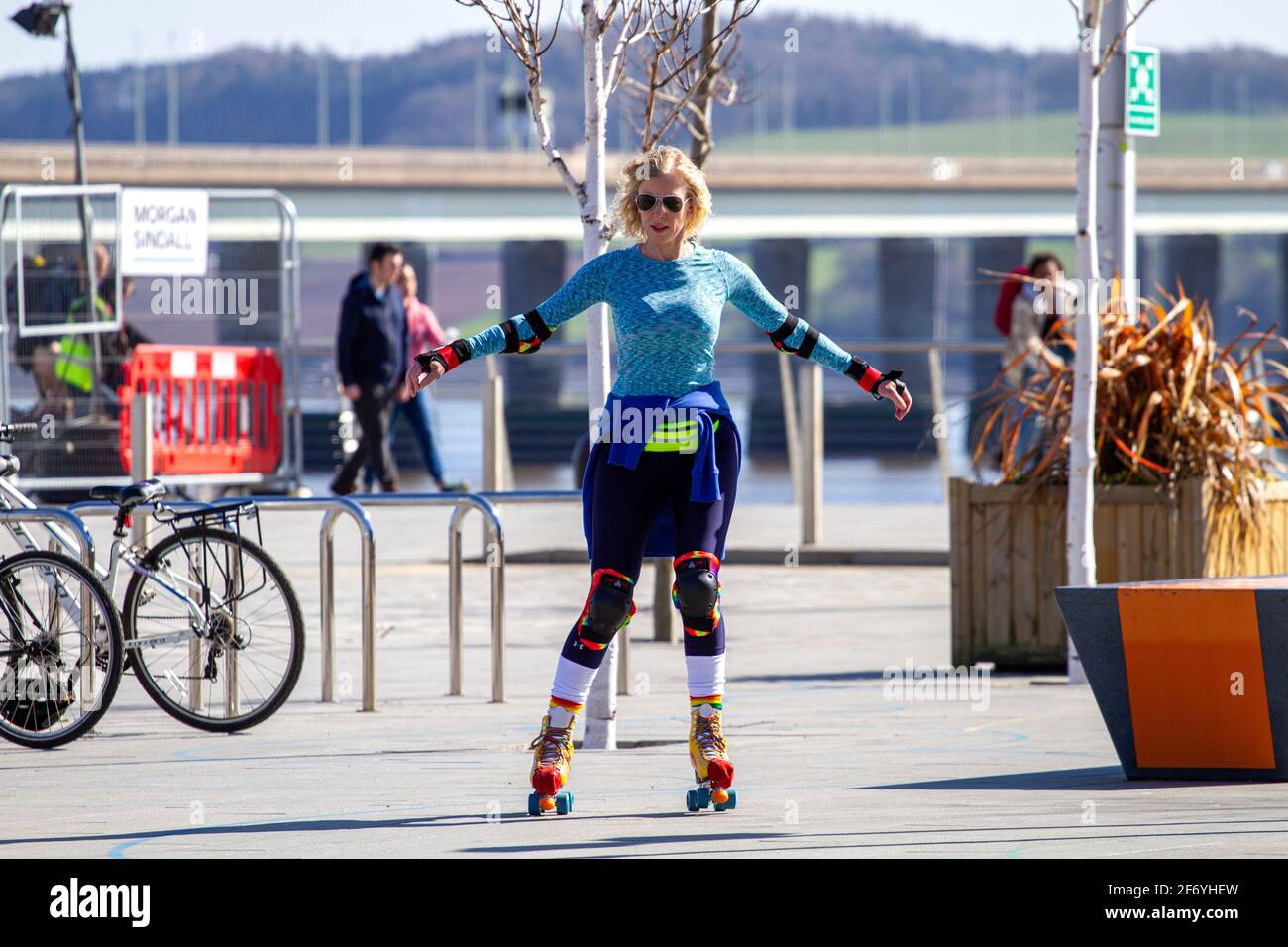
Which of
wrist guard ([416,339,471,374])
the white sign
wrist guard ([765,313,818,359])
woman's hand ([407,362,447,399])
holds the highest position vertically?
the white sign

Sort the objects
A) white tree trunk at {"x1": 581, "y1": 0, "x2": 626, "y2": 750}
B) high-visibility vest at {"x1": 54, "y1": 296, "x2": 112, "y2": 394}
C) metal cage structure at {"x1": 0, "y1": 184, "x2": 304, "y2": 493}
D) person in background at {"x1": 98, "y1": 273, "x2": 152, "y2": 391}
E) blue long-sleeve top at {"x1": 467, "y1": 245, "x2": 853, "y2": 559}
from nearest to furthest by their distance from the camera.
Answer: blue long-sleeve top at {"x1": 467, "y1": 245, "x2": 853, "y2": 559}
white tree trunk at {"x1": 581, "y1": 0, "x2": 626, "y2": 750}
metal cage structure at {"x1": 0, "y1": 184, "x2": 304, "y2": 493}
high-visibility vest at {"x1": 54, "y1": 296, "x2": 112, "y2": 394}
person in background at {"x1": 98, "y1": 273, "x2": 152, "y2": 391}

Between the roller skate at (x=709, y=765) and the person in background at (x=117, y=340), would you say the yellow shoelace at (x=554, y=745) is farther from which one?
the person in background at (x=117, y=340)

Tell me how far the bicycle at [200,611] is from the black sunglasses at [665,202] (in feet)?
7.77

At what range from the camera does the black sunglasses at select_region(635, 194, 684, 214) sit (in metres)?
6.25

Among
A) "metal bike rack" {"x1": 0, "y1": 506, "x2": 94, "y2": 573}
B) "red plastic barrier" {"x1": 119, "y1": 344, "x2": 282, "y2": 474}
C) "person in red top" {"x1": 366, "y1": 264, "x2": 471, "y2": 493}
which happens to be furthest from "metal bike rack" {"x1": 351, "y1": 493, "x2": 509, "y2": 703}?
"person in red top" {"x1": 366, "y1": 264, "x2": 471, "y2": 493}

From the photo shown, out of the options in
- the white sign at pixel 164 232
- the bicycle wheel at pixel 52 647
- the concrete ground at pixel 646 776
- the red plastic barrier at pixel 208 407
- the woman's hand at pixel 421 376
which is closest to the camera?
the concrete ground at pixel 646 776

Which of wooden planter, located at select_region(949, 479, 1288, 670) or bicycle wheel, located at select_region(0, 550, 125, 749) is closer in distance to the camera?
bicycle wheel, located at select_region(0, 550, 125, 749)

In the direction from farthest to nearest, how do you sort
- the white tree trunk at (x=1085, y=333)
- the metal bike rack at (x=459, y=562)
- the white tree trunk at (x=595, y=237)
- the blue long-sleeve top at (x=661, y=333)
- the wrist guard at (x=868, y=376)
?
the white tree trunk at (x=1085, y=333) → the metal bike rack at (x=459, y=562) → the white tree trunk at (x=595, y=237) → the wrist guard at (x=868, y=376) → the blue long-sleeve top at (x=661, y=333)

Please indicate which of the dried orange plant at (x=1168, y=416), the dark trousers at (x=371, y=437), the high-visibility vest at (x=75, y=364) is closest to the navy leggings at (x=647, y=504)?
the dried orange plant at (x=1168, y=416)

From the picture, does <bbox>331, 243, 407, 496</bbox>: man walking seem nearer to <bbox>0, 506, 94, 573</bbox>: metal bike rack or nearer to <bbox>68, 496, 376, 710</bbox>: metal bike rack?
<bbox>68, 496, 376, 710</bbox>: metal bike rack

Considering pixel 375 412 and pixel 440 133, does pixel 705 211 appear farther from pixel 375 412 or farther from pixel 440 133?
pixel 440 133

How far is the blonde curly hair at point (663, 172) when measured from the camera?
6.31 metres

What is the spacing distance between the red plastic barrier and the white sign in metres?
1.86
